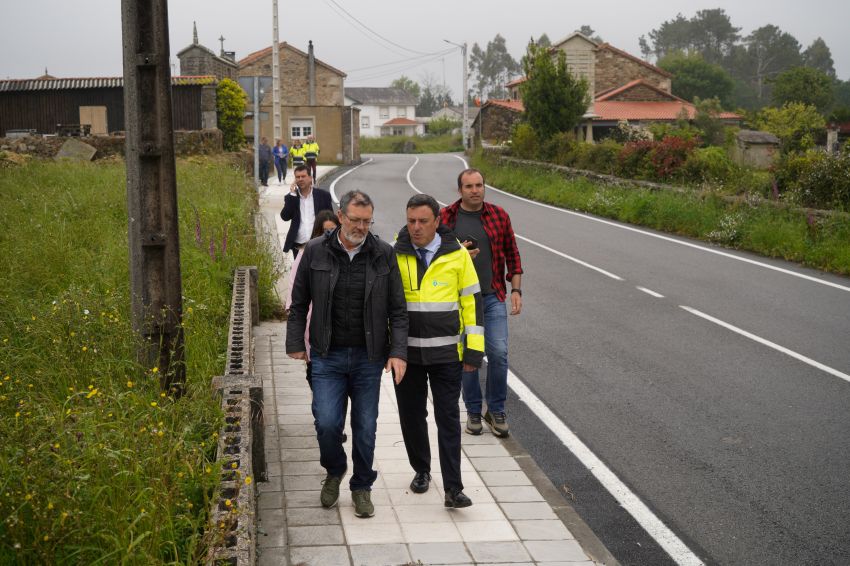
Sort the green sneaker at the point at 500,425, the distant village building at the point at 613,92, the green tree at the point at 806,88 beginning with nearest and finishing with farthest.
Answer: the green sneaker at the point at 500,425 < the distant village building at the point at 613,92 < the green tree at the point at 806,88

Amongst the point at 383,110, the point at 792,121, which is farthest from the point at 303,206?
the point at 383,110

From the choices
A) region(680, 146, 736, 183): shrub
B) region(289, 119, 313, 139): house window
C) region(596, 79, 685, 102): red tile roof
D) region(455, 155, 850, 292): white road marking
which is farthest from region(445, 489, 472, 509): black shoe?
region(596, 79, 685, 102): red tile roof

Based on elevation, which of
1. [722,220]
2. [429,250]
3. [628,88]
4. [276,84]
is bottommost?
[722,220]

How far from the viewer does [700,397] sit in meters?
8.56

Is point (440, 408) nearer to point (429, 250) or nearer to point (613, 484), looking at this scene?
point (429, 250)

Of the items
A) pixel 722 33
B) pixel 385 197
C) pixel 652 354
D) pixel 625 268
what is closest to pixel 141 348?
pixel 652 354

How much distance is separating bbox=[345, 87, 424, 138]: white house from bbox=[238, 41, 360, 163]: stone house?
6655 centimetres

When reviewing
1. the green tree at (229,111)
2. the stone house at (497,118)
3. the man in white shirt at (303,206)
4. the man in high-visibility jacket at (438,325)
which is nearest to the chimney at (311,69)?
the stone house at (497,118)

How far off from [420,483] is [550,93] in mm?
30472

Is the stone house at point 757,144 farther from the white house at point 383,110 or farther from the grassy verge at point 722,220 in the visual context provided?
the white house at point 383,110

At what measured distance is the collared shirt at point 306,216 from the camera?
32.9ft

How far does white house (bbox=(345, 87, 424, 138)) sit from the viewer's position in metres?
138

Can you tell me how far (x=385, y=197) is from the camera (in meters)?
30.7

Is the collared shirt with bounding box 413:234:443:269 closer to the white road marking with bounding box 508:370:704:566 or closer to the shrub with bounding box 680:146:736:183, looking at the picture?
the white road marking with bounding box 508:370:704:566
